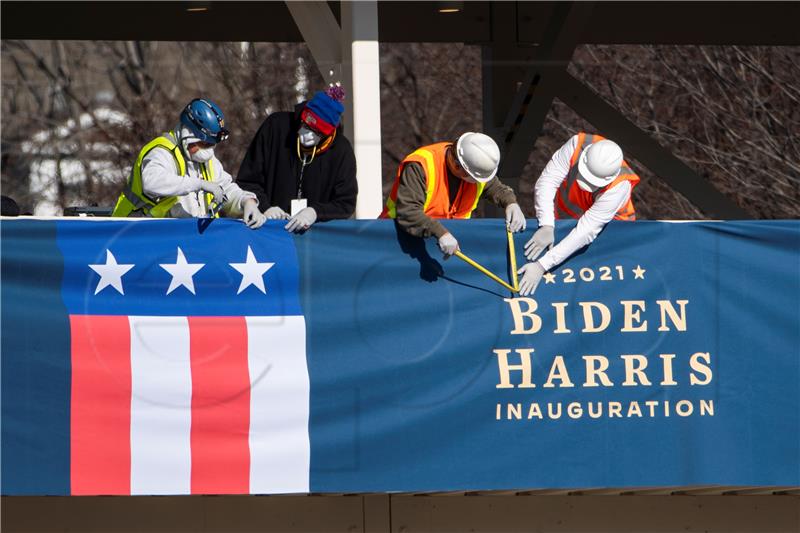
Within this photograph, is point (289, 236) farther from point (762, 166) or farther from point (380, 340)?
point (762, 166)

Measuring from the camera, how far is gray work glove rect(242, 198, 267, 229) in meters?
9.69

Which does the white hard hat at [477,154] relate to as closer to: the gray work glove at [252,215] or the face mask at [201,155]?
the gray work glove at [252,215]

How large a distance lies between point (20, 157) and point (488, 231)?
19.3 meters

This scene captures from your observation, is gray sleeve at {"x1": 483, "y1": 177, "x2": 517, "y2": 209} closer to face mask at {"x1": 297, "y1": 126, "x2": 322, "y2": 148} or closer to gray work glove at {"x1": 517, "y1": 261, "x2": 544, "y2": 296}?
gray work glove at {"x1": 517, "y1": 261, "x2": 544, "y2": 296}

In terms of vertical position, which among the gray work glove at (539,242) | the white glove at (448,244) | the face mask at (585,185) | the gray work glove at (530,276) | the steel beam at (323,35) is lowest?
the gray work glove at (530,276)

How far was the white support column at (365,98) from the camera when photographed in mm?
10852

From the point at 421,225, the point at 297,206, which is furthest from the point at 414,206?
the point at 297,206

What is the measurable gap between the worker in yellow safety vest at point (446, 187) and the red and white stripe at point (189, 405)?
99 centimetres

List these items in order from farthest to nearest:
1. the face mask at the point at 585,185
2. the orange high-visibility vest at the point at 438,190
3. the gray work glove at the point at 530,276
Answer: the face mask at the point at 585,185, the gray work glove at the point at 530,276, the orange high-visibility vest at the point at 438,190

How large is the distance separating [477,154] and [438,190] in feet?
1.32

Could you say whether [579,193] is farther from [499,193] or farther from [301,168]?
[301,168]

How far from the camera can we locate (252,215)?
9695mm

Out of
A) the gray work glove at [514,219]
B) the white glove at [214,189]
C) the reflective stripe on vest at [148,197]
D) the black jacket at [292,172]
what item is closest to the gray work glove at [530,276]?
the gray work glove at [514,219]

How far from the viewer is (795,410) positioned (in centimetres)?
1023
